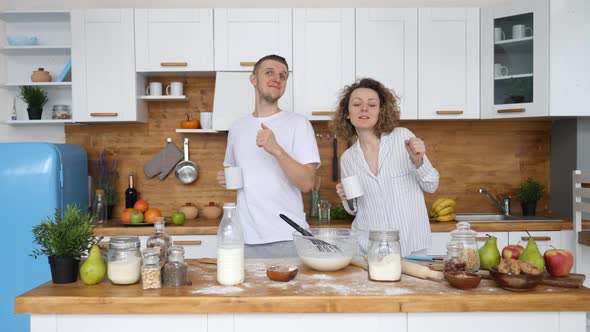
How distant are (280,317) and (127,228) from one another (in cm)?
206

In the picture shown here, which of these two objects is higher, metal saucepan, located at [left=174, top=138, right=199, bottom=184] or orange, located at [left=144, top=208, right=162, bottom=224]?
metal saucepan, located at [left=174, top=138, right=199, bottom=184]

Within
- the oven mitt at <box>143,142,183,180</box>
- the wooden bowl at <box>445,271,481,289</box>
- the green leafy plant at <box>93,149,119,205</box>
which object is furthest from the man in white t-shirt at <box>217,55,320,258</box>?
the green leafy plant at <box>93,149,119,205</box>

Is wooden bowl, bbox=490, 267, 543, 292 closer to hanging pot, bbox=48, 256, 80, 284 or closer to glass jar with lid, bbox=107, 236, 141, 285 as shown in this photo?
glass jar with lid, bbox=107, 236, 141, 285

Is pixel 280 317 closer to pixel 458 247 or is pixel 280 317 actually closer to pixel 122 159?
pixel 458 247

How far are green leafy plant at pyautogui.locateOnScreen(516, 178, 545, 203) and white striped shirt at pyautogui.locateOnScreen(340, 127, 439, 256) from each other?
1.79 metres

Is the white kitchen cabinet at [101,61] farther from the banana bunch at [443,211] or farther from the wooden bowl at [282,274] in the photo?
the wooden bowl at [282,274]

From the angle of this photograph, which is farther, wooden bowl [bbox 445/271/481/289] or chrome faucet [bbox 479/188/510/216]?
chrome faucet [bbox 479/188/510/216]

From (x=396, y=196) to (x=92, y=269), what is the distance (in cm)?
130

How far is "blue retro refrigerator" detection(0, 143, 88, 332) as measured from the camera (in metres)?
3.03

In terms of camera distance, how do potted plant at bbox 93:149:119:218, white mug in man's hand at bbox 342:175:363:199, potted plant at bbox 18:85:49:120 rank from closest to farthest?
white mug in man's hand at bbox 342:175:363:199, potted plant at bbox 18:85:49:120, potted plant at bbox 93:149:119:218

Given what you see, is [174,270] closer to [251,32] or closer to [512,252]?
[512,252]

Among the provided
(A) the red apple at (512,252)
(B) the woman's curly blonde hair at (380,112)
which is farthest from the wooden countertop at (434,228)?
(A) the red apple at (512,252)

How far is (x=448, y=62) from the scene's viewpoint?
3.61 meters

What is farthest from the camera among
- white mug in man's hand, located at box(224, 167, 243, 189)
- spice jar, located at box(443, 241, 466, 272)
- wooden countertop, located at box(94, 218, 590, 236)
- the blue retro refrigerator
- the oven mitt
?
the oven mitt
